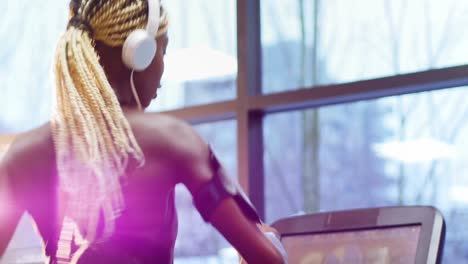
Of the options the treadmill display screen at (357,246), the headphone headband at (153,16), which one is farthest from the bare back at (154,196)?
the treadmill display screen at (357,246)

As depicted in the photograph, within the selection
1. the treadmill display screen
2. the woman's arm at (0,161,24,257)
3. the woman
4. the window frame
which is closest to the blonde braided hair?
the woman

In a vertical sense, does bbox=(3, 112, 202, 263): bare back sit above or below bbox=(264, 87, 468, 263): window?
above

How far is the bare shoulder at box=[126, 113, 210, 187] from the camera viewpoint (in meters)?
1.29

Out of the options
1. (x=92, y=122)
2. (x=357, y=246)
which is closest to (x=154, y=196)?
(x=92, y=122)

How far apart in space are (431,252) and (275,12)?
141 centimetres

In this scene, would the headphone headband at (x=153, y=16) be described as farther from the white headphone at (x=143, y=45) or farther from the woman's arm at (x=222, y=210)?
the woman's arm at (x=222, y=210)

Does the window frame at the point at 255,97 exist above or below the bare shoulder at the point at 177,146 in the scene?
below

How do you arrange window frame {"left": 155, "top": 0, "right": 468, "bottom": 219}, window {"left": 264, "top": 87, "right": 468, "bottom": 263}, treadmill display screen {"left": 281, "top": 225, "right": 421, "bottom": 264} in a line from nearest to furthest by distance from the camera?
treadmill display screen {"left": 281, "top": 225, "right": 421, "bottom": 264} → window {"left": 264, "top": 87, "right": 468, "bottom": 263} → window frame {"left": 155, "top": 0, "right": 468, "bottom": 219}

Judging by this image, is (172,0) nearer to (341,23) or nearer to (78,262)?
(341,23)

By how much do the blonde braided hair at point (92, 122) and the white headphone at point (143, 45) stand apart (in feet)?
0.05

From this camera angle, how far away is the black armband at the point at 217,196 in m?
1.26

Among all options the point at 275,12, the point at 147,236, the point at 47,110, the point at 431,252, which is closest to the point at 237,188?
the point at 147,236

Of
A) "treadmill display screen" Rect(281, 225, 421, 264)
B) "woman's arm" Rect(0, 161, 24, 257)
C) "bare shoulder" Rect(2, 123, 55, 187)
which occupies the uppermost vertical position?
"bare shoulder" Rect(2, 123, 55, 187)

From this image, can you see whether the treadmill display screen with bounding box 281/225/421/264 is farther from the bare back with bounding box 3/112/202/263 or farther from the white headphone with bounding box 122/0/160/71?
the white headphone with bounding box 122/0/160/71
